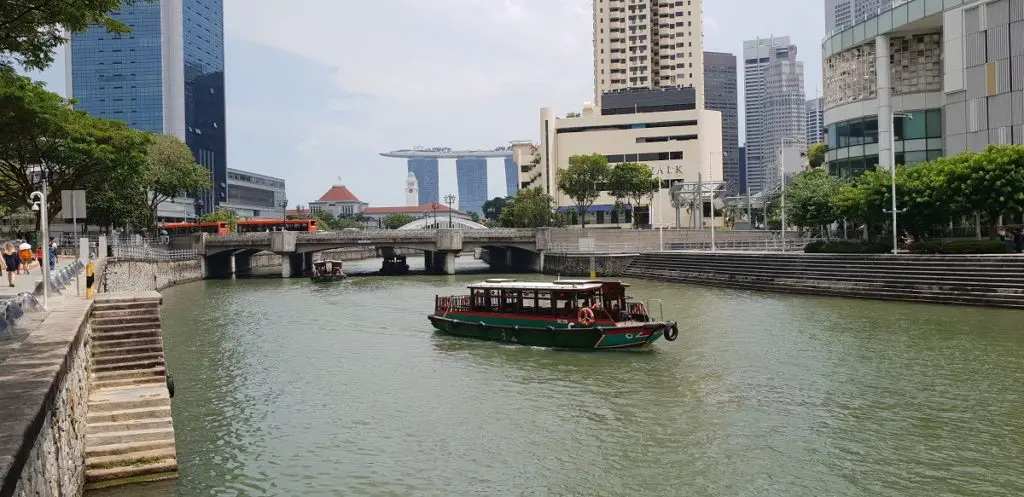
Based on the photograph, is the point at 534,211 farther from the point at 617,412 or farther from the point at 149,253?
the point at 617,412

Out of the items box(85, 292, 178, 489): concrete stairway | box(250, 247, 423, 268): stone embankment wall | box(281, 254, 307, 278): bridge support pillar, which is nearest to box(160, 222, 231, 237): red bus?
box(250, 247, 423, 268): stone embankment wall

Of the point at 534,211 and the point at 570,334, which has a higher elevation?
the point at 534,211

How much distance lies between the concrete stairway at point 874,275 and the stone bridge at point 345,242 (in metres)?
23.0

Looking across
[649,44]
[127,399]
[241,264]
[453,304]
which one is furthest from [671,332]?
[649,44]

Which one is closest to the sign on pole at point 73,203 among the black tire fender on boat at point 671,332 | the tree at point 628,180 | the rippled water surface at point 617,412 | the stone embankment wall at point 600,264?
the rippled water surface at point 617,412

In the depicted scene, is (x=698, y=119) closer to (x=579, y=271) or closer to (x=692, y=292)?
(x=579, y=271)

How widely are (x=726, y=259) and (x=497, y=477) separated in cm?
5048

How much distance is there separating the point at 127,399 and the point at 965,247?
147 ft

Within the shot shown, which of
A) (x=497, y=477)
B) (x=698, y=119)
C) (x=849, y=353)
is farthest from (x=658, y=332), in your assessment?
(x=698, y=119)

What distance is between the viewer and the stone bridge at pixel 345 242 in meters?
82.6

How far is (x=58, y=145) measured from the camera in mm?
48500

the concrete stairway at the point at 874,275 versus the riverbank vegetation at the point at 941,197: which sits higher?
the riverbank vegetation at the point at 941,197

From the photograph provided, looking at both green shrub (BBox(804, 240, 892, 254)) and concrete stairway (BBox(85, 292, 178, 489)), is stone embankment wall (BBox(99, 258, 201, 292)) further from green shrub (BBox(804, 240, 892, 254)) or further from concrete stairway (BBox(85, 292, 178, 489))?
green shrub (BBox(804, 240, 892, 254))

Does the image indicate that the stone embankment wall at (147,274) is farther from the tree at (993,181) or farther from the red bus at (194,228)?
the tree at (993,181)
